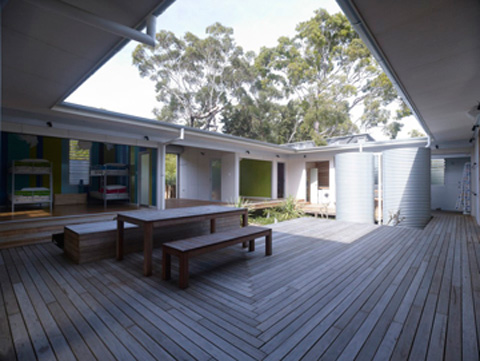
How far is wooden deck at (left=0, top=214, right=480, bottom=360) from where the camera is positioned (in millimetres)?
1750

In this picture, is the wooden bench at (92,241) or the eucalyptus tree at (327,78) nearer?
the wooden bench at (92,241)

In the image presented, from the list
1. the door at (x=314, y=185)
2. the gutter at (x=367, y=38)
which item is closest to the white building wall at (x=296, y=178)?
the door at (x=314, y=185)

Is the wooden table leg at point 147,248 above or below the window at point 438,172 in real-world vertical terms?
below

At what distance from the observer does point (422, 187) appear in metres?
6.58

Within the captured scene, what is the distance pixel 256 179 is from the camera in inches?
479

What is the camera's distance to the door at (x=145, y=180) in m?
8.12

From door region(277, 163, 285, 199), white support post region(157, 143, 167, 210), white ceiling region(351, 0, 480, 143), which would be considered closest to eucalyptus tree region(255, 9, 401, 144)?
door region(277, 163, 285, 199)

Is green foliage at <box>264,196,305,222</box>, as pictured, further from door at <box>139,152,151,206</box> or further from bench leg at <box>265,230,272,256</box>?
bench leg at <box>265,230,272,256</box>

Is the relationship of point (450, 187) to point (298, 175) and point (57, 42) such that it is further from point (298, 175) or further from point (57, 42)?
point (57, 42)

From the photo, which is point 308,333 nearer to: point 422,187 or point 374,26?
point 374,26

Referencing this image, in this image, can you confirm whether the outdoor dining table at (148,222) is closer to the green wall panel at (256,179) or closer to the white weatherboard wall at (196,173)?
the white weatherboard wall at (196,173)

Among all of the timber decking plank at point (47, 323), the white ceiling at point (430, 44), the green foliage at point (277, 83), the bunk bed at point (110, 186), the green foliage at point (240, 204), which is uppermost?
the green foliage at point (277, 83)

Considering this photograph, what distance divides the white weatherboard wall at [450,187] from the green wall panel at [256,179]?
20.6ft

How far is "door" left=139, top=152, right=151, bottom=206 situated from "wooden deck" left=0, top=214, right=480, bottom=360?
13.9 feet
